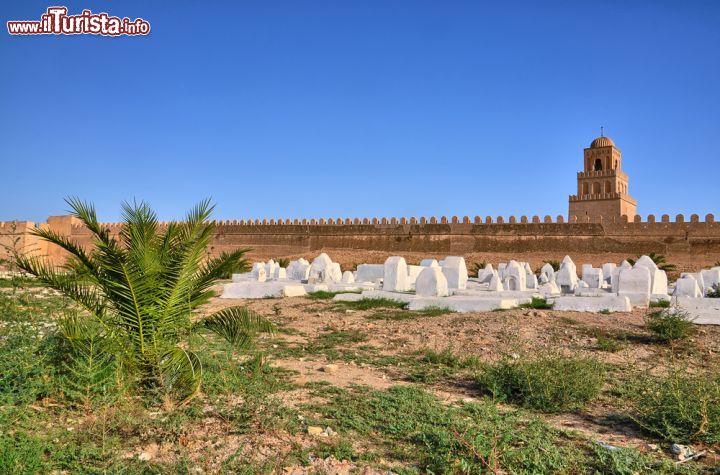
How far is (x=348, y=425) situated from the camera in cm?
355

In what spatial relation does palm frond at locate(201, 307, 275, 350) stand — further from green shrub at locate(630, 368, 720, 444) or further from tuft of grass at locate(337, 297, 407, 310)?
tuft of grass at locate(337, 297, 407, 310)

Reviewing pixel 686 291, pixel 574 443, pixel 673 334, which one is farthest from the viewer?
pixel 686 291

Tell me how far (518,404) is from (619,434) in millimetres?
746

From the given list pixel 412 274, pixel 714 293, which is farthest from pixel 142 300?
pixel 714 293

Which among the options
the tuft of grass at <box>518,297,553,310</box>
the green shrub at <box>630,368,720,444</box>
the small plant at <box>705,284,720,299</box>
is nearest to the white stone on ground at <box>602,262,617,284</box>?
the small plant at <box>705,284,720,299</box>

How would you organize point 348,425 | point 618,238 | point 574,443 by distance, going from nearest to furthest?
1. point 574,443
2. point 348,425
3. point 618,238

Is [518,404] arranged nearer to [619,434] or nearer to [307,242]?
[619,434]

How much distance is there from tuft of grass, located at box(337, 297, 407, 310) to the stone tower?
2884cm

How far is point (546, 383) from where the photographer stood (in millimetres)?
4129

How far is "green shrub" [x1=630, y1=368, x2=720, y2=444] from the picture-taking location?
3336 mm

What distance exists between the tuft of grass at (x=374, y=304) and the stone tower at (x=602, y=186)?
28.8 meters

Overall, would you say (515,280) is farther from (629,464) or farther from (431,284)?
(629,464)

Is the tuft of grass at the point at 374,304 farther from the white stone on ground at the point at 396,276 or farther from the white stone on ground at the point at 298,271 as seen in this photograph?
the white stone on ground at the point at 298,271

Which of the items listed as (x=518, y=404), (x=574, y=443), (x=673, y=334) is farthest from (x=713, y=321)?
(x=574, y=443)
